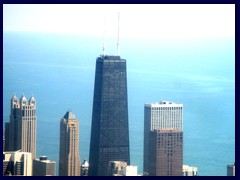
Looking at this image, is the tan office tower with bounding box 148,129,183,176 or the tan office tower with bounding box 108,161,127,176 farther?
the tan office tower with bounding box 148,129,183,176

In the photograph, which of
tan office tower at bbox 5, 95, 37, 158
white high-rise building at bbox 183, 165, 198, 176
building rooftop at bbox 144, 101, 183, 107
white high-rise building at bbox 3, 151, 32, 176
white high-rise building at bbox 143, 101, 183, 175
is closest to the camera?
white high-rise building at bbox 3, 151, 32, 176

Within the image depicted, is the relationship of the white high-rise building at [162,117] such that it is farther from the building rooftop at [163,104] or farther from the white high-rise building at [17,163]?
the white high-rise building at [17,163]

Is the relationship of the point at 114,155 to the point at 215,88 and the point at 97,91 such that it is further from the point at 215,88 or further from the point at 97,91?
the point at 215,88

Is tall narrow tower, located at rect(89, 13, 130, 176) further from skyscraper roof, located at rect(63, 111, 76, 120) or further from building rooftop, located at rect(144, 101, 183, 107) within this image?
skyscraper roof, located at rect(63, 111, 76, 120)

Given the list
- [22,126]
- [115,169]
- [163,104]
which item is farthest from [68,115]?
[163,104]

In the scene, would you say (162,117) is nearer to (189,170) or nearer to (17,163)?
(189,170)

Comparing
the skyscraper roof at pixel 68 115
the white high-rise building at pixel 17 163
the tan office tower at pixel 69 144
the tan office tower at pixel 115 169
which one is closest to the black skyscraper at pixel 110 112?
the tan office tower at pixel 115 169

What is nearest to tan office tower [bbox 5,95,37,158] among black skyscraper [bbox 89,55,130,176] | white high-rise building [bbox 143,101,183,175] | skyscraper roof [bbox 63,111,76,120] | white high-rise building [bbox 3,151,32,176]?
white high-rise building [bbox 3,151,32,176]
